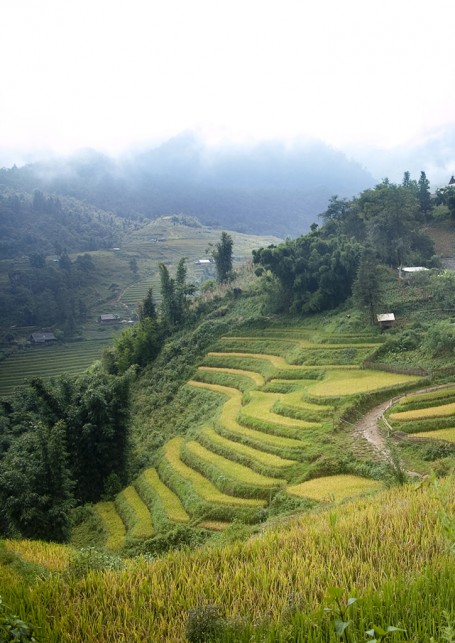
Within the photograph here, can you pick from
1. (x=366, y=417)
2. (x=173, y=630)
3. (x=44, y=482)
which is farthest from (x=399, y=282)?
(x=173, y=630)

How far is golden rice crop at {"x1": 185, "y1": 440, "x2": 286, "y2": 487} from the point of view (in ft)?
67.3

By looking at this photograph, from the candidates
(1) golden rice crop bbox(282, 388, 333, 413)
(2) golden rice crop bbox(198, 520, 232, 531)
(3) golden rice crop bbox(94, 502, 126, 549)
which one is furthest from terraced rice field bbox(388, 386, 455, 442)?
(3) golden rice crop bbox(94, 502, 126, 549)

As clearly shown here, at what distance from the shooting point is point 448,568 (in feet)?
17.1

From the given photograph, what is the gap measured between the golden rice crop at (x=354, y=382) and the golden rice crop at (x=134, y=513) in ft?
31.0

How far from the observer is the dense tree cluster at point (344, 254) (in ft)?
136

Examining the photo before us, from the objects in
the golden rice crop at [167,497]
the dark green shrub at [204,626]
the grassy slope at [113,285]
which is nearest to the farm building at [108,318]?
the grassy slope at [113,285]

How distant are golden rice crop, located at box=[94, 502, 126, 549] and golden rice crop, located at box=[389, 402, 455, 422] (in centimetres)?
1167

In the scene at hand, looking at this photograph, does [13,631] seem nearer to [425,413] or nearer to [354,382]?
[425,413]

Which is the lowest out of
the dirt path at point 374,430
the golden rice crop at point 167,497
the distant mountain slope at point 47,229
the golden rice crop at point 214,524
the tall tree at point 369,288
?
the golden rice crop at point 167,497

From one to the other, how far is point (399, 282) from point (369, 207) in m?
11.4

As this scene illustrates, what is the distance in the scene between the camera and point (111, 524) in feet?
78.0

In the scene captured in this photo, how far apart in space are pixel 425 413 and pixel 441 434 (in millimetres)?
1977

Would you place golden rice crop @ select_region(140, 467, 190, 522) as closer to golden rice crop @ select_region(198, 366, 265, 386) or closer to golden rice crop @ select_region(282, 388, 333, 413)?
golden rice crop @ select_region(282, 388, 333, 413)

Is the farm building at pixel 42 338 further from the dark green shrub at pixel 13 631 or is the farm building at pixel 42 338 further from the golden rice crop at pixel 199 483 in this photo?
the dark green shrub at pixel 13 631
